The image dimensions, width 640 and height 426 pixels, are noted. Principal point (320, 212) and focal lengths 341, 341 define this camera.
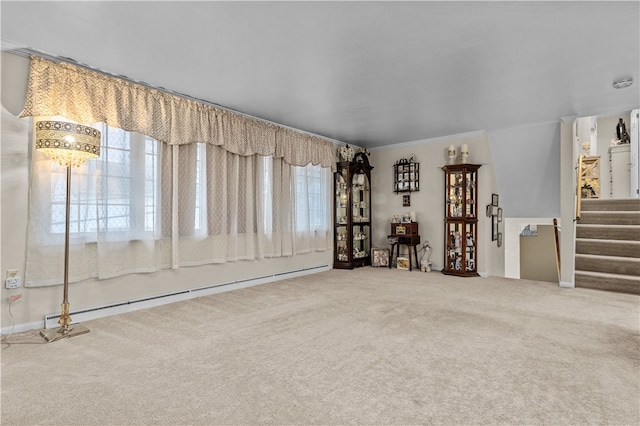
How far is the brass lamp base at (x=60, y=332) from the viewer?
2.67 metres

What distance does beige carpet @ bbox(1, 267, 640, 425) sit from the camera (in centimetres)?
169

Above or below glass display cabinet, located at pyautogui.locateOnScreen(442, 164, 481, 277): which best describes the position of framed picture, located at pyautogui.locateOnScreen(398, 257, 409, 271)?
below

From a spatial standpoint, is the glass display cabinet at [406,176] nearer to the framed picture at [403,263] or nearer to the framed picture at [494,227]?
the framed picture at [403,263]

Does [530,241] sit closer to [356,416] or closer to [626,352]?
[626,352]

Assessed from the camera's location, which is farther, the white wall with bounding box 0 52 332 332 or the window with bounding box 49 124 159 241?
the window with bounding box 49 124 159 241

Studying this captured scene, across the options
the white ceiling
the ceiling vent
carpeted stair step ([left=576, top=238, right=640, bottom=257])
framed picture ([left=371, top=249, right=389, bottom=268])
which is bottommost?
framed picture ([left=371, top=249, right=389, bottom=268])

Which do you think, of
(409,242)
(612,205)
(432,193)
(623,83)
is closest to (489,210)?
(432,193)

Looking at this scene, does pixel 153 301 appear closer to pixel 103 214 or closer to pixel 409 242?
pixel 103 214

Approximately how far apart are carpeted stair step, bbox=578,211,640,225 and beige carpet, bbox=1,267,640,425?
196 centimetres

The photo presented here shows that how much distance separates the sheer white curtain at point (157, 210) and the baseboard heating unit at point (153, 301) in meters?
0.32

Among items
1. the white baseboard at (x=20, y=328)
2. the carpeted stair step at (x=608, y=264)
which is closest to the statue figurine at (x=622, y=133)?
the carpeted stair step at (x=608, y=264)

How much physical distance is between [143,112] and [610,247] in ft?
20.5

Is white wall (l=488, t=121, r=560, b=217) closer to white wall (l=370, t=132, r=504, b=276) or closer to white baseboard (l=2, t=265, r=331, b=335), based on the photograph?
white wall (l=370, t=132, r=504, b=276)

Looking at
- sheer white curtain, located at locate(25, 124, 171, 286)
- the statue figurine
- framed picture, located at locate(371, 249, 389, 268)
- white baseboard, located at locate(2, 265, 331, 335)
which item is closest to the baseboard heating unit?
white baseboard, located at locate(2, 265, 331, 335)
